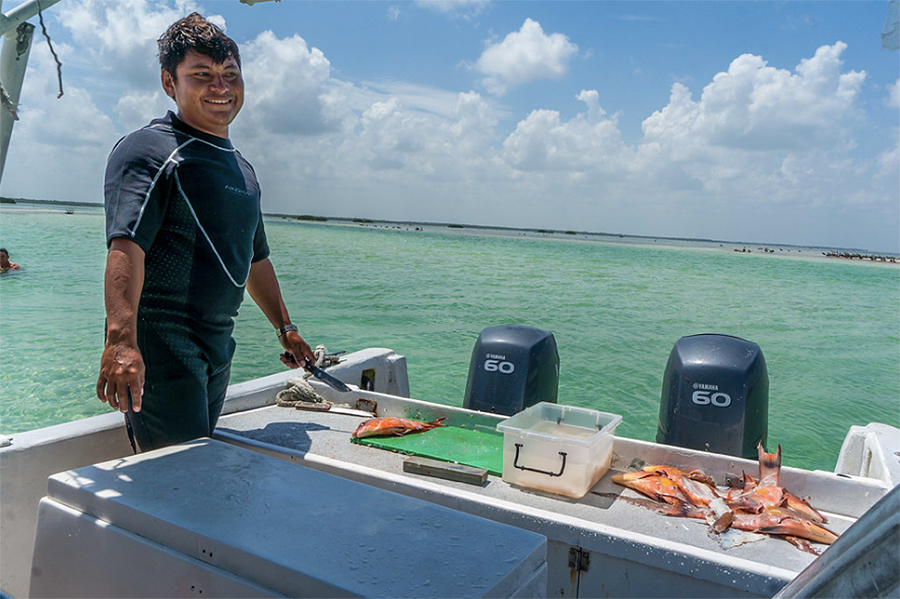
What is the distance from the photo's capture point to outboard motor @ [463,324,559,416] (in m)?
3.78

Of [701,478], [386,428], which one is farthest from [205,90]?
[701,478]

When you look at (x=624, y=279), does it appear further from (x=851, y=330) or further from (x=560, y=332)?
(x=560, y=332)

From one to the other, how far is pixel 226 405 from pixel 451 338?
945 cm

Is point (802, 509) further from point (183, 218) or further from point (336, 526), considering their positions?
point (183, 218)

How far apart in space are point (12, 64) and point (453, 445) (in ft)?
7.77

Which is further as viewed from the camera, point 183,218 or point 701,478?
point 701,478

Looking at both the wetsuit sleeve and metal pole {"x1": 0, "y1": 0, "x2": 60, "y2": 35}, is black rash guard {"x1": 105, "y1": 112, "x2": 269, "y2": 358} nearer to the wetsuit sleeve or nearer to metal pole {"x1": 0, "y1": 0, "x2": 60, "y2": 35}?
the wetsuit sleeve

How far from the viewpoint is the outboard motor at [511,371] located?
3.78 metres

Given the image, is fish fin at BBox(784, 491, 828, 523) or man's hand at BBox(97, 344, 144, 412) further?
fish fin at BBox(784, 491, 828, 523)

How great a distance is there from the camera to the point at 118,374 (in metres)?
1.68

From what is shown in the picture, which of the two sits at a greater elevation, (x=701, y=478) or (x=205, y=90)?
(x=205, y=90)

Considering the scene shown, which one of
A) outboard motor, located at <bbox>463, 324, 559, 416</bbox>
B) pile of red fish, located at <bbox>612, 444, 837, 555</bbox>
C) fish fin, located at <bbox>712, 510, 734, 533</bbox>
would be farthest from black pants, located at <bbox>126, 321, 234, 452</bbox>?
outboard motor, located at <bbox>463, 324, 559, 416</bbox>

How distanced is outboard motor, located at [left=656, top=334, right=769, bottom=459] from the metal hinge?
158cm

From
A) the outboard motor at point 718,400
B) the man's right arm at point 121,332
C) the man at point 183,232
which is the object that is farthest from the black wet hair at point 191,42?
the outboard motor at point 718,400
